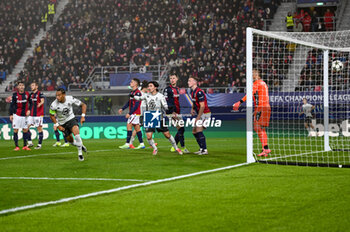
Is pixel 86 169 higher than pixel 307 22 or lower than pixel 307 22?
lower

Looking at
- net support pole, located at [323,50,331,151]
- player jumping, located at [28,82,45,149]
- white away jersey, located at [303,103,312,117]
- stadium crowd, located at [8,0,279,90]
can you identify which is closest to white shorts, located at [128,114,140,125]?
player jumping, located at [28,82,45,149]

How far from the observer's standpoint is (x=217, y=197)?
6570 mm

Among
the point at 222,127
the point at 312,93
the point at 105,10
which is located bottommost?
the point at 222,127

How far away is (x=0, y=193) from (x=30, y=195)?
51cm

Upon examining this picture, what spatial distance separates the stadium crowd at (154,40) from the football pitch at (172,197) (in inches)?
727

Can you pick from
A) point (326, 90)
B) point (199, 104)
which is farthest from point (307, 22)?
point (199, 104)

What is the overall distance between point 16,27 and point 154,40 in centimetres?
1221

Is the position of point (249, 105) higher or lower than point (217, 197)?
higher

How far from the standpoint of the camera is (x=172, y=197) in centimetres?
660

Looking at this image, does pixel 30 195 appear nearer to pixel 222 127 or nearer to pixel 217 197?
pixel 217 197

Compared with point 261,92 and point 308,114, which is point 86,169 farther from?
point 308,114

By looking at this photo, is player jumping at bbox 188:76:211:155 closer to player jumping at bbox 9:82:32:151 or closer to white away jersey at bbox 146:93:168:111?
white away jersey at bbox 146:93:168:111

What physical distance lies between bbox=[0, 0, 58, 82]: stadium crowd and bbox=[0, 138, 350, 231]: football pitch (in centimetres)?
2608

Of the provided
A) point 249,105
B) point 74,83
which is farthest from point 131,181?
point 74,83
